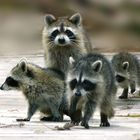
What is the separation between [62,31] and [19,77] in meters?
1.86

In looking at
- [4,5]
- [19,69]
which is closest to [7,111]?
[19,69]

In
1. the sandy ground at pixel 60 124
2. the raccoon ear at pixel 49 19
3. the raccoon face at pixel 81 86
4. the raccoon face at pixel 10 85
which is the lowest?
the sandy ground at pixel 60 124

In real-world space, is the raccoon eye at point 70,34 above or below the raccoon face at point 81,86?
above

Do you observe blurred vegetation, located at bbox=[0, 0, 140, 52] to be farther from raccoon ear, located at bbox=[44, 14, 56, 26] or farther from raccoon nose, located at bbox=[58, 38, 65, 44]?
raccoon nose, located at bbox=[58, 38, 65, 44]

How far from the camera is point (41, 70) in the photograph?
13.1 metres

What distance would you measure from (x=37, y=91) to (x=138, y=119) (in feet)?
Result: 4.94

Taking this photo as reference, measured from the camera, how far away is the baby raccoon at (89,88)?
11492mm

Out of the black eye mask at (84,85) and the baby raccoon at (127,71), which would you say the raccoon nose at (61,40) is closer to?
the baby raccoon at (127,71)

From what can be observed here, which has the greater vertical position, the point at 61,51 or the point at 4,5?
the point at 4,5

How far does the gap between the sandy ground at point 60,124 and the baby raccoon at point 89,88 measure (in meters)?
0.25

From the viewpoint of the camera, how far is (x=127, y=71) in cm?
1627

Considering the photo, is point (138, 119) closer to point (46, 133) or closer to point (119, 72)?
point (46, 133)

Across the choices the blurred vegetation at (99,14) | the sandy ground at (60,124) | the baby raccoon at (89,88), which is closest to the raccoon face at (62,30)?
the sandy ground at (60,124)

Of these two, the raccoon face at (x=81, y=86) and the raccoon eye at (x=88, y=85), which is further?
the raccoon eye at (x=88, y=85)
